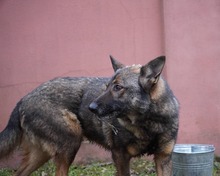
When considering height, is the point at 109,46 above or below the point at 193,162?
above

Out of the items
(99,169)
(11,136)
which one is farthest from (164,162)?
(99,169)

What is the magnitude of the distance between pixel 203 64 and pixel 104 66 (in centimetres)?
154

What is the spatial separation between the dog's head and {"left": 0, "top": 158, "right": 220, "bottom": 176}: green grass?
2.42 meters

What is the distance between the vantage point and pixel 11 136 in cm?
625

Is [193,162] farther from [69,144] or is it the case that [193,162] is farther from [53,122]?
[53,122]

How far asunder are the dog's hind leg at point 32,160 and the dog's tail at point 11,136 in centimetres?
24

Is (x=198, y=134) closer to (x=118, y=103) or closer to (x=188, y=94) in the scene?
(x=188, y=94)

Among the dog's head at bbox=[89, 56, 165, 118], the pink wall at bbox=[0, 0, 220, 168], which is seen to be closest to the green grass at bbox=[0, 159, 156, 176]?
the pink wall at bbox=[0, 0, 220, 168]

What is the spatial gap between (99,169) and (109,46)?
1.95m

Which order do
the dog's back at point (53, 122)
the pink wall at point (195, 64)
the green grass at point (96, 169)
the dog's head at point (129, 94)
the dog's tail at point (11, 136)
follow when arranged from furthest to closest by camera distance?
1. the green grass at point (96, 169)
2. the pink wall at point (195, 64)
3. the dog's tail at point (11, 136)
4. the dog's back at point (53, 122)
5. the dog's head at point (129, 94)

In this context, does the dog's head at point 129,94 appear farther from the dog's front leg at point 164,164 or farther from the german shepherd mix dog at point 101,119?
the dog's front leg at point 164,164

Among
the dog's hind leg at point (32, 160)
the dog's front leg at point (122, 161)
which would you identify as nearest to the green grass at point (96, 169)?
the dog's hind leg at point (32, 160)

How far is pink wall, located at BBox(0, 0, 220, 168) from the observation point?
7.46 metres

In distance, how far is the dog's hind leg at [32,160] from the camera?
6.35 m
